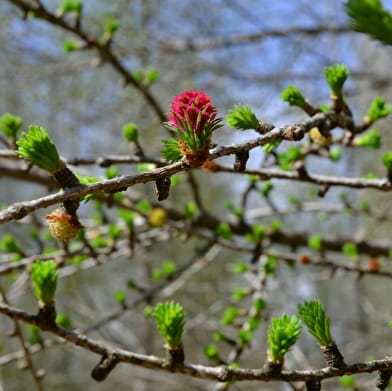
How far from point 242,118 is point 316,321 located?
1.39 feet

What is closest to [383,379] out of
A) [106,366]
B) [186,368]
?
[186,368]

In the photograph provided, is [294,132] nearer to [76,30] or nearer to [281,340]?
[281,340]

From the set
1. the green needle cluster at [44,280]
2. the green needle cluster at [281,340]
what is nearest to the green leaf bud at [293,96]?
the green needle cluster at [281,340]

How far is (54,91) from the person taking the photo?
20.7ft

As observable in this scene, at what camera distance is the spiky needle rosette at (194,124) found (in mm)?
802

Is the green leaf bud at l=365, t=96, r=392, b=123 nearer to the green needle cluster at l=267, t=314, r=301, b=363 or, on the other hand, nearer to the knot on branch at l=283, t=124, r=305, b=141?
the knot on branch at l=283, t=124, r=305, b=141

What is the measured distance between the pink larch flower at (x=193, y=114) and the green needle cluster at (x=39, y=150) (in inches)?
8.1

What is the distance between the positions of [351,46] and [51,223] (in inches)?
225

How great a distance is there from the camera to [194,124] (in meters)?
0.81

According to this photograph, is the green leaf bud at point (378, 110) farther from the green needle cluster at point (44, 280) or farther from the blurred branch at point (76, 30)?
the green needle cluster at point (44, 280)

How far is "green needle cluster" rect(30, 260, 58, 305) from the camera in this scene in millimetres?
1011

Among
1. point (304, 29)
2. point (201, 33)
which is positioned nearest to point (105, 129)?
point (201, 33)

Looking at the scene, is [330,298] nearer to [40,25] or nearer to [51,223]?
[40,25]

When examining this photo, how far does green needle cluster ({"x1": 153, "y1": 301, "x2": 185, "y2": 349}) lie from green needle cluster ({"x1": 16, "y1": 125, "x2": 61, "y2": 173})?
0.36 meters
